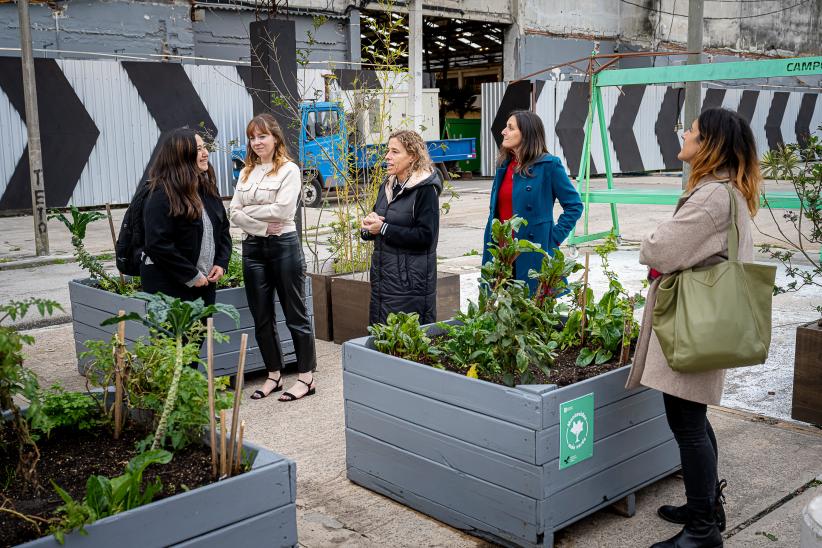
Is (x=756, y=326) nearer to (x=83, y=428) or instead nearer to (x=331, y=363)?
(x=83, y=428)

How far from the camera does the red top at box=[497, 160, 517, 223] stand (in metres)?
5.16

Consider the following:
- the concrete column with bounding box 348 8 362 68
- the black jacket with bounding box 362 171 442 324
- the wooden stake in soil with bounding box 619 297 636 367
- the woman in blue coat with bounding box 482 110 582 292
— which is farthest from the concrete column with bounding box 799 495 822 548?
the concrete column with bounding box 348 8 362 68

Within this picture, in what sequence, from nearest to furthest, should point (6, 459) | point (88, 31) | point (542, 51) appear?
point (6, 459) < point (88, 31) < point (542, 51)

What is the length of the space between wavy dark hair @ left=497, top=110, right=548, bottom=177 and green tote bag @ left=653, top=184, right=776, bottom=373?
209cm

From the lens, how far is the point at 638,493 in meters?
3.77

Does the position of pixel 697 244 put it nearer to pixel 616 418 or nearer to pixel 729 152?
pixel 729 152

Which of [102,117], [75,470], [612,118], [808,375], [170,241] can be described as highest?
[612,118]

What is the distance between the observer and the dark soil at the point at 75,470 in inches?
92.4

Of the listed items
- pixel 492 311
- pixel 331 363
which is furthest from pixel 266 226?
pixel 492 311

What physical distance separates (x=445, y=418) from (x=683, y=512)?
110cm

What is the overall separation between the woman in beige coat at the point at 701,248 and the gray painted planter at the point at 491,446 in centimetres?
33

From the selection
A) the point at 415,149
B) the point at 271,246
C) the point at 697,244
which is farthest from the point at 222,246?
the point at 697,244

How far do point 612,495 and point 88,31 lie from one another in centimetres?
1716

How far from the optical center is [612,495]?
346cm
